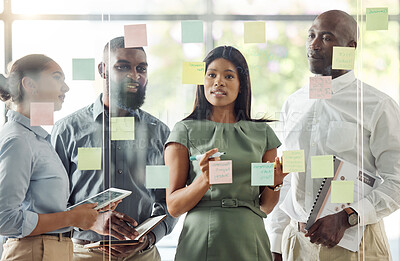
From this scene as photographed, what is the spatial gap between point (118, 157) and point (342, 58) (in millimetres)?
1222

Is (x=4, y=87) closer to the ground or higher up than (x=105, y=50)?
closer to the ground

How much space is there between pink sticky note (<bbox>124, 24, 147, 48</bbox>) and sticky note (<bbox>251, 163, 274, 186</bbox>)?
0.81 m

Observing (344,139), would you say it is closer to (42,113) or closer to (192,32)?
(192,32)

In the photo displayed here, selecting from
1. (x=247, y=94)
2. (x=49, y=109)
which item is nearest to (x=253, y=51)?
(x=247, y=94)

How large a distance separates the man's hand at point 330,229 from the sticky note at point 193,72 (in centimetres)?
93

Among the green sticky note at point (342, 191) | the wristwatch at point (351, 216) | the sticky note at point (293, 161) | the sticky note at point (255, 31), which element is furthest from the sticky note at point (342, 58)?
the wristwatch at point (351, 216)

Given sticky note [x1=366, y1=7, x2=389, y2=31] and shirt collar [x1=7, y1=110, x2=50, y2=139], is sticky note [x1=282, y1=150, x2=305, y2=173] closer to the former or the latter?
sticky note [x1=366, y1=7, x2=389, y2=31]

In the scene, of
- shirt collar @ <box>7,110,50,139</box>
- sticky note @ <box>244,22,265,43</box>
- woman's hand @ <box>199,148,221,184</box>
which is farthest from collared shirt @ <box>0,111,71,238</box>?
sticky note @ <box>244,22,265,43</box>

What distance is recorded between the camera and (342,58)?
92.2 inches

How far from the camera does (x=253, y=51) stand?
2332 mm

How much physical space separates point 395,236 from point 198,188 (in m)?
1.09

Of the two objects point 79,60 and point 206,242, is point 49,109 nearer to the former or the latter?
point 79,60

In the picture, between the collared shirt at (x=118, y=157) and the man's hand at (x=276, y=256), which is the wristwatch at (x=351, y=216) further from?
the collared shirt at (x=118, y=157)

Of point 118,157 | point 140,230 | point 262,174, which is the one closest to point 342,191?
point 262,174
